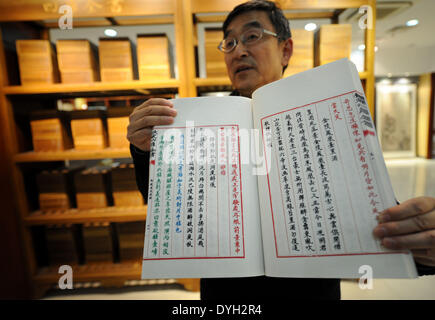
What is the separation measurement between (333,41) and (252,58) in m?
0.85

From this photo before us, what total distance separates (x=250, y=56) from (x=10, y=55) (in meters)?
1.49

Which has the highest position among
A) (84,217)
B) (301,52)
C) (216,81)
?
(301,52)

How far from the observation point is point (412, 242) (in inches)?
11.2

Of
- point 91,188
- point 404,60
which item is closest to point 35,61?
point 91,188

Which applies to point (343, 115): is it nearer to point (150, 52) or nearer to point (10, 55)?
point (150, 52)

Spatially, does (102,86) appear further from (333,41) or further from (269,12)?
(333,41)

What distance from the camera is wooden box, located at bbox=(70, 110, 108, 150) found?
1248 mm

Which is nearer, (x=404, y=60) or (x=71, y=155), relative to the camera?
(x=71, y=155)

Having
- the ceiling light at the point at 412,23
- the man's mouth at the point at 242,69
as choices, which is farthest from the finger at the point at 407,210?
the ceiling light at the point at 412,23

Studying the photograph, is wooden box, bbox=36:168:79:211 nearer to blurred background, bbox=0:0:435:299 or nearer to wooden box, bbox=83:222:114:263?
blurred background, bbox=0:0:435:299

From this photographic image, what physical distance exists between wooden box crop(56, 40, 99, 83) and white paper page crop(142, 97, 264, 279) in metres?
1.14

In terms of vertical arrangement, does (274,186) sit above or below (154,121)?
below
